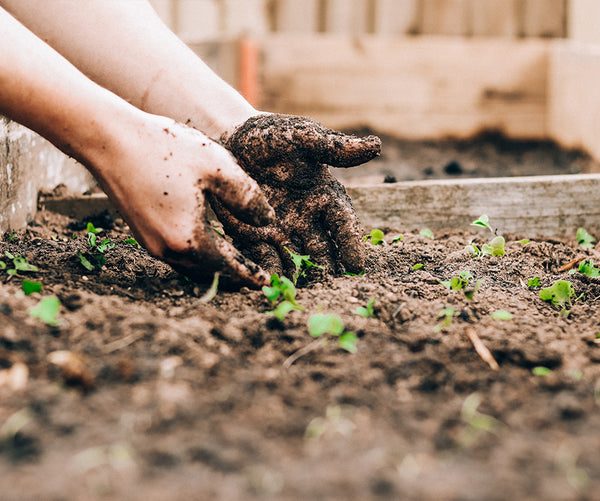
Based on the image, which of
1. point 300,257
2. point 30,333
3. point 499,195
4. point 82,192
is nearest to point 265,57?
point 82,192

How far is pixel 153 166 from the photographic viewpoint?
4.29ft

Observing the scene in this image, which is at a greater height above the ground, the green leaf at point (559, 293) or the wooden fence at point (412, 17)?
the wooden fence at point (412, 17)

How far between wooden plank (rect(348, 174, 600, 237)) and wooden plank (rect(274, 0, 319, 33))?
249 centimetres

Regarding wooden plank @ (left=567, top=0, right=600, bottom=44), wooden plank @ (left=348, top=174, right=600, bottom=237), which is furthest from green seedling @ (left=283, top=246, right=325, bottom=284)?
wooden plank @ (left=567, top=0, right=600, bottom=44)

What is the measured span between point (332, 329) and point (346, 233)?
1.69 feet

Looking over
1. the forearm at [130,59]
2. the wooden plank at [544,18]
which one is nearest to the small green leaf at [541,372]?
the forearm at [130,59]

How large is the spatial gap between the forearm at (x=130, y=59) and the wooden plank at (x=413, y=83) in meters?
2.22

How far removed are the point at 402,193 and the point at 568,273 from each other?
673 mm

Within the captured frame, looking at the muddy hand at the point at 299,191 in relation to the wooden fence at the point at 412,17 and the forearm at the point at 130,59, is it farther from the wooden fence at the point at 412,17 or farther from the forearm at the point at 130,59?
the wooden fence at the point at 412,17

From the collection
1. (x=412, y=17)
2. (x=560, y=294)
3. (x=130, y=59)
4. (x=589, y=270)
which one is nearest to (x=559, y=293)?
(x=560, y=294)

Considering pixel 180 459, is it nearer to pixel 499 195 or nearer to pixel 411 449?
pixel 411 449

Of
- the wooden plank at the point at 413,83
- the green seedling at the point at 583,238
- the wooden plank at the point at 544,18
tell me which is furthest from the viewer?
the wooden plank at the point at 544,18

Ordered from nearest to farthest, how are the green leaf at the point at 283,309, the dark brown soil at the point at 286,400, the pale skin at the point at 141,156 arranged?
the dark brown soil at the point at 286,400
the green leaf at the point at 283,309
the pale skin at the point at 141,156

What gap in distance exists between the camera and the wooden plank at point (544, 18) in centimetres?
409
